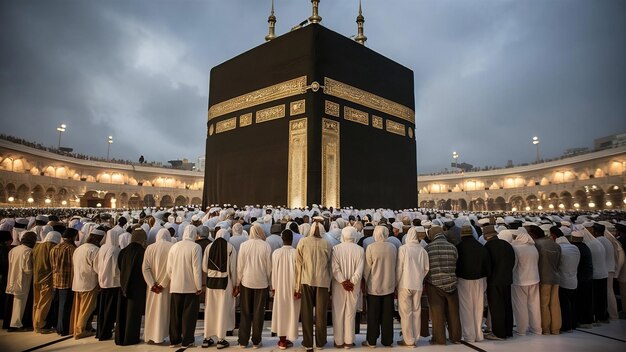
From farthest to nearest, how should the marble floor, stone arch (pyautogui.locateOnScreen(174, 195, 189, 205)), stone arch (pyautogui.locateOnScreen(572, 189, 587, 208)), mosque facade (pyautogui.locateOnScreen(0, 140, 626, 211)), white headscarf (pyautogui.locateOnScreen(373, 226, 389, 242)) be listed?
stone arch (pyautogui.locateOnScreen(174, 195, 189, 205)), stone arch (pyautogui.locateOnScreen(572, 189, 587, 208)), mosque facade (pyautogui.locateOnScreen(0, 140, 626, 211)), white headscarf (pyautogui.locateOnScreen(373, 226, 389, 242)), the marble floor

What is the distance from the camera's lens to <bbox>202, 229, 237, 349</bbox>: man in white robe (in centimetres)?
324

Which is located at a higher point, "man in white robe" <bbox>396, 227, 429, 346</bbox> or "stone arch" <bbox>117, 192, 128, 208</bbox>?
"stone arch" <bbox>117, 192, 128, 208</bbox>

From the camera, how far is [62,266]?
3.51 m

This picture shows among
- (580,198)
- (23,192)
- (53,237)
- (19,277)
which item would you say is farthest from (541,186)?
(23,192)

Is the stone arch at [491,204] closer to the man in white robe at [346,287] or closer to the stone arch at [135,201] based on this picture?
the stone arch at [135,201]

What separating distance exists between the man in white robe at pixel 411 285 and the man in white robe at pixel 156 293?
6.94 feet

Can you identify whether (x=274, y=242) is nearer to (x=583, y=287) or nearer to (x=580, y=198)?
(x=583, y=287)

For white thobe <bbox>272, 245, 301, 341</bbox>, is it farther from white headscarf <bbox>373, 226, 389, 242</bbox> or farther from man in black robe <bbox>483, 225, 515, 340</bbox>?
man in black robe <bbox>483, 225, 515, 340</bbox>

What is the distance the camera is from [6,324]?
147 inches

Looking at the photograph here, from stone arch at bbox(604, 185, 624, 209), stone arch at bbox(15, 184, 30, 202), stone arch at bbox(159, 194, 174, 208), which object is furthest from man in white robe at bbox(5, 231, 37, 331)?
stone arch at bbox(159, 194, 174, 208)

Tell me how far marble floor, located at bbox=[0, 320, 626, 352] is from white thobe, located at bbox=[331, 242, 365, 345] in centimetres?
A: 17

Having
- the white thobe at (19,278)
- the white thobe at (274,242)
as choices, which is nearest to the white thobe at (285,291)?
the white thobe at (274,242)

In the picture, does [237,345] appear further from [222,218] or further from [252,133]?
[252,133]

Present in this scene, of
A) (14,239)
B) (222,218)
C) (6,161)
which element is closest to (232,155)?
(222,218)
